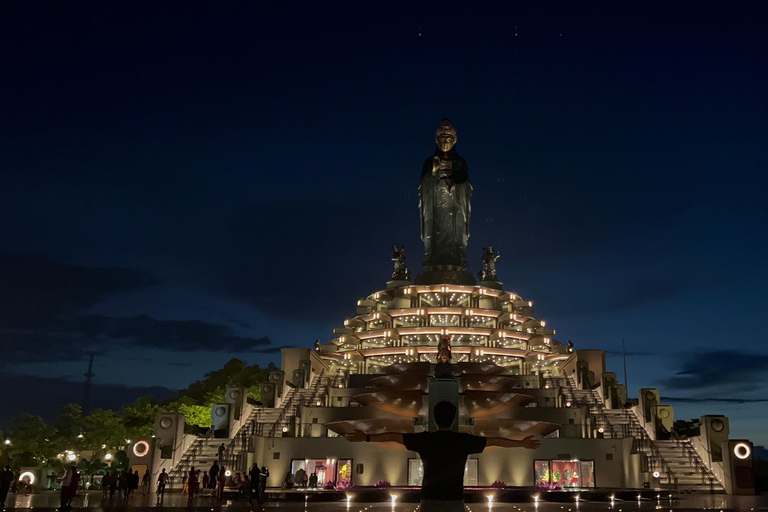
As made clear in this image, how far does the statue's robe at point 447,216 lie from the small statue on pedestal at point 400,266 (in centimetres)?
304

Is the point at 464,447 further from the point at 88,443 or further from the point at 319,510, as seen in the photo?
the point at 88,443

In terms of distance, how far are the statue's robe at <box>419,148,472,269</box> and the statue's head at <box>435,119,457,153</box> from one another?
26.8 inches

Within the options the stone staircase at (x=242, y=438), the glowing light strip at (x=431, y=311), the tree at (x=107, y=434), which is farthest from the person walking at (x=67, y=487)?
the tree at (x=107, y=434)

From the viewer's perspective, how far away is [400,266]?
69250 millimetres

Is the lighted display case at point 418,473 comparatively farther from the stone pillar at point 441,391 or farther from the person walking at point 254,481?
the person walking at point 254,481

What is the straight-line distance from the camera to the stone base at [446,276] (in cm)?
6306

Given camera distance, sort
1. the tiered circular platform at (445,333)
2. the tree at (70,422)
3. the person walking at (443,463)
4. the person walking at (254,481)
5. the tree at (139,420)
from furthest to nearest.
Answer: the tree at (70,422) → the tree at (139,420) → the tiered circular platform at (445,333) → the person walking at (254,481) → the person walking at (443,463)

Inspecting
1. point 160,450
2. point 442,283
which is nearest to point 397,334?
point 442,283

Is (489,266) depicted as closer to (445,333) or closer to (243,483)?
(445,333)

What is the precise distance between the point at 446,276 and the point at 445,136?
1342 cm

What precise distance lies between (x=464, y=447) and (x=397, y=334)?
153ft

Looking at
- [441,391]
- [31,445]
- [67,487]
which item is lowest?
[67,487]

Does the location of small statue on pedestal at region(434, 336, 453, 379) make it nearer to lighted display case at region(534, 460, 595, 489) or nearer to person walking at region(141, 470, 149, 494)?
lighted display case at region(534, 460, 595, 489)

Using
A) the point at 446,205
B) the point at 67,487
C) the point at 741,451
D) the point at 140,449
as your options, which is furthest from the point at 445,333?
the point at 67,487
